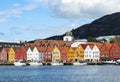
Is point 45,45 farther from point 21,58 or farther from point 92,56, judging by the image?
point 92,56

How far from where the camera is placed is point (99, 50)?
15938cm

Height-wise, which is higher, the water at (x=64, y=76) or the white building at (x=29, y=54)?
the white building at (x=29, y=54)

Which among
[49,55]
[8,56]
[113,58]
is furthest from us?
[8,56]

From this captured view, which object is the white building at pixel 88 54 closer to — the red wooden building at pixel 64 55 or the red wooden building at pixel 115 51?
the red wooden building at pixel 64 55

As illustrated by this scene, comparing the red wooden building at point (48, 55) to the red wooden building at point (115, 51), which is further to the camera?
the red wooden building at point (48, 55)

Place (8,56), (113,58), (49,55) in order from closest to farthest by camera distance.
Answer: (113,58) → (49,55) → (8,56)

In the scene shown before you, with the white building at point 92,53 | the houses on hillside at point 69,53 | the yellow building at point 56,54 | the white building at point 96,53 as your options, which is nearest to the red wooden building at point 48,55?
the houses on hillside at point 69,53

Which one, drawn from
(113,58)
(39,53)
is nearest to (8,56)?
(39,53)

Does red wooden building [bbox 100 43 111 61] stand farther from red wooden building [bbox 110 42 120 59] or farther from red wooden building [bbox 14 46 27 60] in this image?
red wooden building [bbox 14 46 27 60]

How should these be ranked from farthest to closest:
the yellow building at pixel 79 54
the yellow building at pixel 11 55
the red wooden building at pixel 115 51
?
the yellow building at pixel 11 55 → the yellow building at pixel 79 54 → the red wooden building at pixel 115 51

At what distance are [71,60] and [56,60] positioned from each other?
6101mm

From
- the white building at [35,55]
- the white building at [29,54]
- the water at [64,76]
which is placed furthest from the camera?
the white building at [29,54]

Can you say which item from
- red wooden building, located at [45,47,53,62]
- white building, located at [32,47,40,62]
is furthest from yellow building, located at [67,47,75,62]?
white building, located at [32,47,40,62]

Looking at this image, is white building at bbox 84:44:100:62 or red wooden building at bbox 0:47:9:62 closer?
white building at bbox 84:44:100:62
